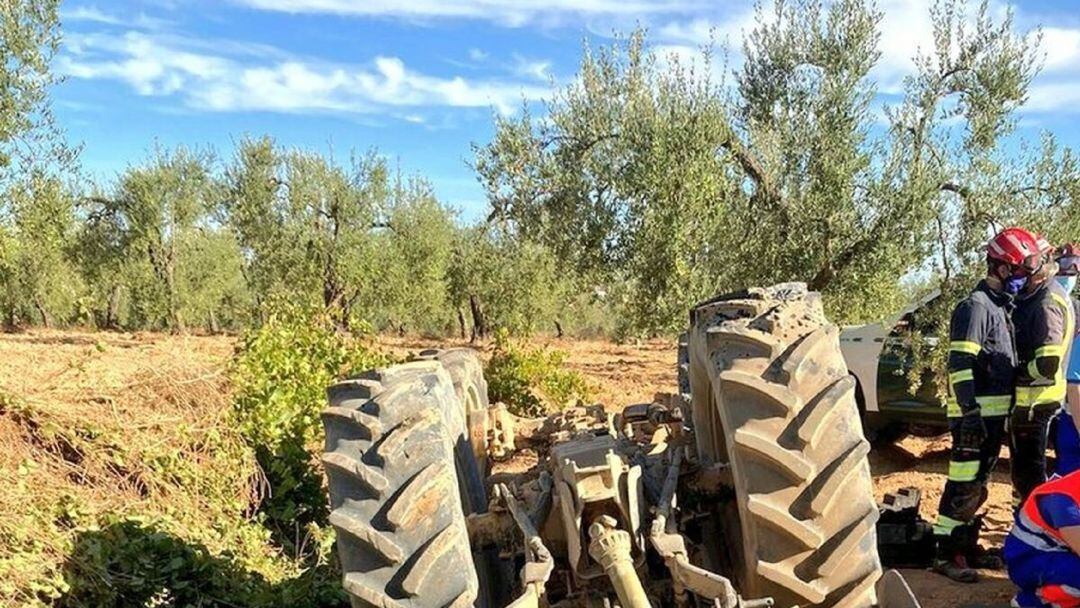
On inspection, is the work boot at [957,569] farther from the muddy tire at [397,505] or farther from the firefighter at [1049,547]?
the muddy tire at [397,505]

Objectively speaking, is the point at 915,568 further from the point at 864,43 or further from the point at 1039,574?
the point at 864,43

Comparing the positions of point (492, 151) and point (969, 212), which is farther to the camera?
point (492, 151)

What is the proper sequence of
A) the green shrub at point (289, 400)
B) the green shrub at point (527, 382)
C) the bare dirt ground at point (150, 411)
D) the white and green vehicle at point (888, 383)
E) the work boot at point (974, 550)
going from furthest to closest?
the green shrub at point (527, 382), the white and green vehicle at point (888, 383), the green shrub at point (289, 400), the work boot at point (974, 550), the bare dirt ground at point (150, 411)

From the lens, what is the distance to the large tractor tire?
2.94 meters

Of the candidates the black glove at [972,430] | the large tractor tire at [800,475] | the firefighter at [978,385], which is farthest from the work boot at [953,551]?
the large tractor tire at [800,475]

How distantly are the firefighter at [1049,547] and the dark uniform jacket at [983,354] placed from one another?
2.37 m

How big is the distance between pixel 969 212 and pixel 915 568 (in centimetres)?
532

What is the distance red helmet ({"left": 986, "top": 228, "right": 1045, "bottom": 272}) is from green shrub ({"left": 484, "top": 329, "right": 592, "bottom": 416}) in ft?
24.2

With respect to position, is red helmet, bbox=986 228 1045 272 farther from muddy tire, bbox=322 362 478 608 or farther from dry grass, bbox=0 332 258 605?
dry grass, bbox=0 332 258 605

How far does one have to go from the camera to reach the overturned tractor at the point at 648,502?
2.90 metres

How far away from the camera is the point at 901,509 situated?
18.6ft

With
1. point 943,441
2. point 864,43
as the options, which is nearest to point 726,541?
point 943,441

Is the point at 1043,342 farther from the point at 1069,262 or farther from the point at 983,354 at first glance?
the point at 1069,262

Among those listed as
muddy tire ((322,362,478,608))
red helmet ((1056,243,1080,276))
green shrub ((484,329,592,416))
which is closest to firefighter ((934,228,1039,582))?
red helmet ((1056,243,1080,276))
